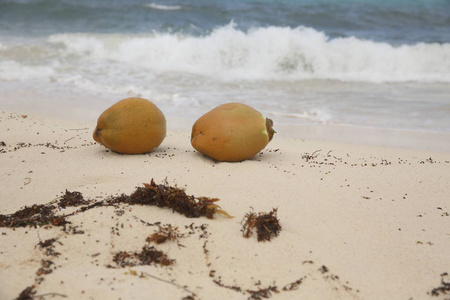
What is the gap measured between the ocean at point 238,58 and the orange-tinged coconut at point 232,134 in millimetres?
2742

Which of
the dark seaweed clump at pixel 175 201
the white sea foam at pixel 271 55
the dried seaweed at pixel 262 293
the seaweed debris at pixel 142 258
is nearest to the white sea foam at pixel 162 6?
the white sea foam at pixel 271 55

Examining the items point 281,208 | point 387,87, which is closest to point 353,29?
point 387,87

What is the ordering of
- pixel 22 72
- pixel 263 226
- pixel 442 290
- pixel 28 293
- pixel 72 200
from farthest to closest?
1. pixel 22 72
2. pixel 72 200
3. pixel 263 226
4. pixel 442 290
5. pixel 28 293

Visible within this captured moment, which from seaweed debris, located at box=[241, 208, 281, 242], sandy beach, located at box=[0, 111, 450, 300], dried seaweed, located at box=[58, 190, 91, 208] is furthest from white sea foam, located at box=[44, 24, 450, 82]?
seaweed debris, located at box=[241, 208, 281, 242]

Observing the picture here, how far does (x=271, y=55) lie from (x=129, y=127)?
31.6 feet

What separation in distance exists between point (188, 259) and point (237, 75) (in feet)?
29.9

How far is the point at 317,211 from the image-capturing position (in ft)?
10.3

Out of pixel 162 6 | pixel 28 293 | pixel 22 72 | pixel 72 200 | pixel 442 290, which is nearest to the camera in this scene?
pixel 28 293

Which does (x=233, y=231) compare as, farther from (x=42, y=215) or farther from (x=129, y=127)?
(x=129, y=127)

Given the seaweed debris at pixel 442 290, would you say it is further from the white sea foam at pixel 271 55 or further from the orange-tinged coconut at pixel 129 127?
the white sea foam at pixel 271 55

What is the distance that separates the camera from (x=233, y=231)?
2766mm

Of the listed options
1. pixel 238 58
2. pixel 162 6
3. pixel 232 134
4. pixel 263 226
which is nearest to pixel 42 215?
pixel 263 226

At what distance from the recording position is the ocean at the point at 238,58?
25.4ft

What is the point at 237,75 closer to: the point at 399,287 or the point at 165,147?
the point at 165,147
